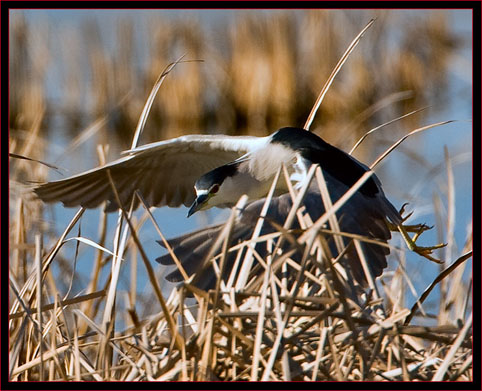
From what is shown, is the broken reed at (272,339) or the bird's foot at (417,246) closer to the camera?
the broken reed at (272,339)

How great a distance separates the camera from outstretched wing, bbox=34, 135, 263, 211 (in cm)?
341

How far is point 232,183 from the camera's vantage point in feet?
11.4

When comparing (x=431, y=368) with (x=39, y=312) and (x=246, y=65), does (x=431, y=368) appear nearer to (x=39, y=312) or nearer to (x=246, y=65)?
(x=39, y=312)

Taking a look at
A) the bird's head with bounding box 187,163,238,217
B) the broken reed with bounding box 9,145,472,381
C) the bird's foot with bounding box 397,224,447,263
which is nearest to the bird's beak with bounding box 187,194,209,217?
the bird's head with bounding box 187,163,238,217

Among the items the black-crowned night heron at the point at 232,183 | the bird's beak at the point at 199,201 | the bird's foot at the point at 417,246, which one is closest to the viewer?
the black-crowned night heron at the point at 232,183

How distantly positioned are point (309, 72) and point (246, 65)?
32.3 inches

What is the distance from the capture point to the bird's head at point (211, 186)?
339 centimetres

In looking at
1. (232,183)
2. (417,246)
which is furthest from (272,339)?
(232,183)

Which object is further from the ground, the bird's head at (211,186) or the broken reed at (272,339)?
the bird's head at (211,186)

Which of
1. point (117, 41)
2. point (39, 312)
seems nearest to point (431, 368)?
point (39, 312)

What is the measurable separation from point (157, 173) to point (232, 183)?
1.31 feet

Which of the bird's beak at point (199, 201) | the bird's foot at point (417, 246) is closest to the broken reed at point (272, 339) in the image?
the bird's foot at point (417, 246)

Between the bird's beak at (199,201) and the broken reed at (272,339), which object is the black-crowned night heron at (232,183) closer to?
the bird's beak at (199,201)

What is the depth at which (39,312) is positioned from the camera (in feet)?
7.01
